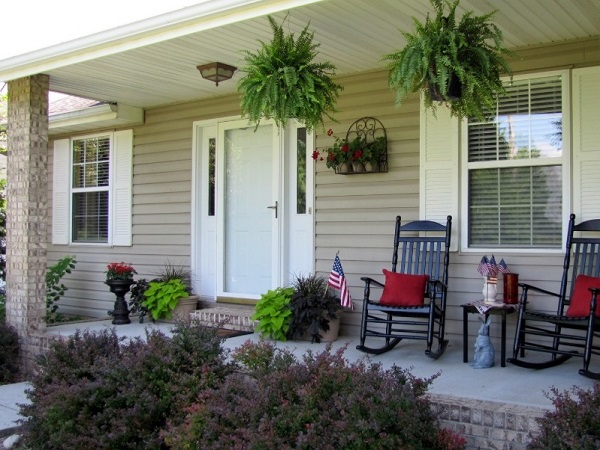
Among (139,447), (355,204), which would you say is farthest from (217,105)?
(139,447)

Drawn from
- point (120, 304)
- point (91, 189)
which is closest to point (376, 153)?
point (120, 304)

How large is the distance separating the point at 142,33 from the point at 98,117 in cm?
288

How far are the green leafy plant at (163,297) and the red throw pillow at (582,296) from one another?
368 cm

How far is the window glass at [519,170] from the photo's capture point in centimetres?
491

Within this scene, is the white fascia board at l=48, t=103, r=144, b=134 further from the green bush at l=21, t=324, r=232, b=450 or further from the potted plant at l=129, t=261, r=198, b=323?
the green bush at l=21, t=324, r=232, b=450

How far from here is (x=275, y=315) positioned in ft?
17.8

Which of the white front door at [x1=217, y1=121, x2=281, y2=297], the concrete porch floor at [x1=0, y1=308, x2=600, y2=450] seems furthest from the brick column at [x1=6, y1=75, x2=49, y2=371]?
the white front door at [x1=217, y1=121, x2=281, y2=297]

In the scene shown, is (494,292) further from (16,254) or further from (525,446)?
(16,254)

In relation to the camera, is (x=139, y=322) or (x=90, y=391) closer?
(x=90, y=391)

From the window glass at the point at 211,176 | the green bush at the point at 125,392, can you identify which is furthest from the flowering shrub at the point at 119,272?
the green bush at the point at 125,392

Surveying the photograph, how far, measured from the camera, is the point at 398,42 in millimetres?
5070

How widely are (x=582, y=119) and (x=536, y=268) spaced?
109 centimetres

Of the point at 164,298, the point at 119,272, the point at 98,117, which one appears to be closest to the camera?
the point at 164,298

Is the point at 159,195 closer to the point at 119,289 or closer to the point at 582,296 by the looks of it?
the point at 119,289
